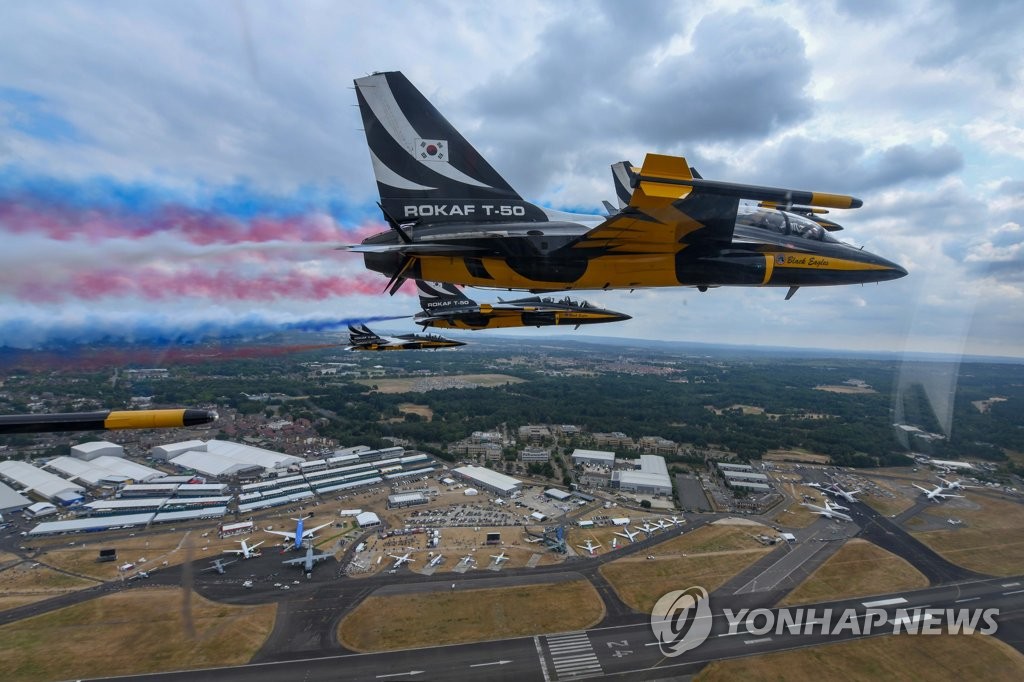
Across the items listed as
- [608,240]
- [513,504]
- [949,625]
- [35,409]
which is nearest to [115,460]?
[35,409]

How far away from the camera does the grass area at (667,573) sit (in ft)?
78.2

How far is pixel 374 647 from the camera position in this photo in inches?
763

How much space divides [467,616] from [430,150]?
2162 cm

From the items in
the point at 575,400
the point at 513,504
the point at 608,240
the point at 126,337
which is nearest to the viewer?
the point at 608,240

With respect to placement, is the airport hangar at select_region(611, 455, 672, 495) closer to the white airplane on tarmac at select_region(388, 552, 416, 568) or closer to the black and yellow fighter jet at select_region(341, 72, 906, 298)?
the white airplane on tarmac at select_region(388, 552, 416, 568)

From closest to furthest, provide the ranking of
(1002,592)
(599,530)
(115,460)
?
(1002,592), (599,530), (115,460)

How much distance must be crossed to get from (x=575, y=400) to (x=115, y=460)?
63878 millimetres

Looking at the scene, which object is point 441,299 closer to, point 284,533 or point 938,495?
point 284,533

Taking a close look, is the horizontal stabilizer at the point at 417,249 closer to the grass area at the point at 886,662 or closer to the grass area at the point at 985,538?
the grass area at the point at 886,662

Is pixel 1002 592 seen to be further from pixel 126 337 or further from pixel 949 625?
pixel 126 337

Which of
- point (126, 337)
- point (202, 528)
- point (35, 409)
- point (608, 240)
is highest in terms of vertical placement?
point (608, 240)

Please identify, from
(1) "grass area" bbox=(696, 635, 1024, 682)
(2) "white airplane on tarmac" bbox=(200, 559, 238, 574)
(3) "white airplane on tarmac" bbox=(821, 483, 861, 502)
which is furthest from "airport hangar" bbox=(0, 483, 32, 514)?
(3) "white airplane on tarmac" bbox=(821, 483, 861, 502)

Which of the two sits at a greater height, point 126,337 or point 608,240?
point 608,240

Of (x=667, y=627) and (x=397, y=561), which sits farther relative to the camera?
(x=397, y=561)
